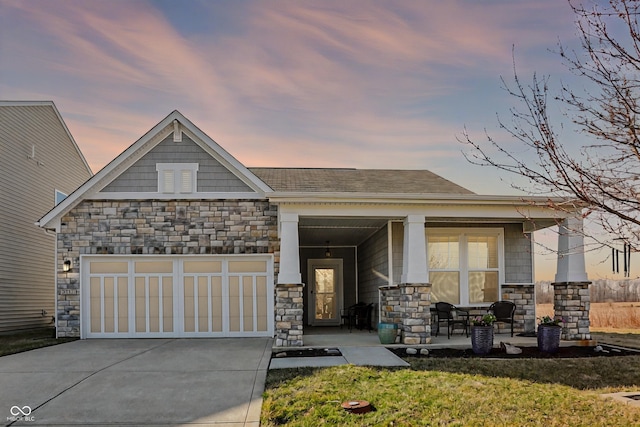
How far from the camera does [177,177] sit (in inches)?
511

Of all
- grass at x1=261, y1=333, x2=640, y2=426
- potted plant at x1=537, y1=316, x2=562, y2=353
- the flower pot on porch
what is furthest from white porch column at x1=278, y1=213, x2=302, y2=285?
potted plant at x1=537, y1=316, x2=562, y2=353

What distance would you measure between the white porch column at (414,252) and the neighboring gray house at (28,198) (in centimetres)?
1076

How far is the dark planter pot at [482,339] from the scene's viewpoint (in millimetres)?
9633

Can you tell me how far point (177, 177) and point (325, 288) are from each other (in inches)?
261

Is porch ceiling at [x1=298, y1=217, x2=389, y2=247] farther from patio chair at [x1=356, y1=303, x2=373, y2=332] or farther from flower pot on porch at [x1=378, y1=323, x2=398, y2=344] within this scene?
flower pot on porch at [x1=378, y1=323, x2=398, y2=344]

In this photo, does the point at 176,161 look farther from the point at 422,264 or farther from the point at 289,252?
the point at 422,264

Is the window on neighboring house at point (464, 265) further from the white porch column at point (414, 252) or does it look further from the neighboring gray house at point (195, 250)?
Answer: the white porch column at point (414, 252)

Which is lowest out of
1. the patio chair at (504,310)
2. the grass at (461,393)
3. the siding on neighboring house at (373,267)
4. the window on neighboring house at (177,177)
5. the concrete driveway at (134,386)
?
the concrete driveway at (134,386)

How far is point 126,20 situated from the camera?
1086cm

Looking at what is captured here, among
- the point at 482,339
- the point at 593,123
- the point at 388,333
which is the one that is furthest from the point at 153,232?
the point at 593,123

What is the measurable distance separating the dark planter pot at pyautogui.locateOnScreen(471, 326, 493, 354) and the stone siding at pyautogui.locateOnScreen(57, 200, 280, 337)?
16.3ft

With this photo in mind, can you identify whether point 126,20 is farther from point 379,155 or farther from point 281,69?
point 379,155

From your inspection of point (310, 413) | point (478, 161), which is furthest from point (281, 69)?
point (310, 413)

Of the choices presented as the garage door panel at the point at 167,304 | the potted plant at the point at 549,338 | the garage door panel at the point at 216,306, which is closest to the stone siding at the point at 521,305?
the potted plant at the point at 549,338
